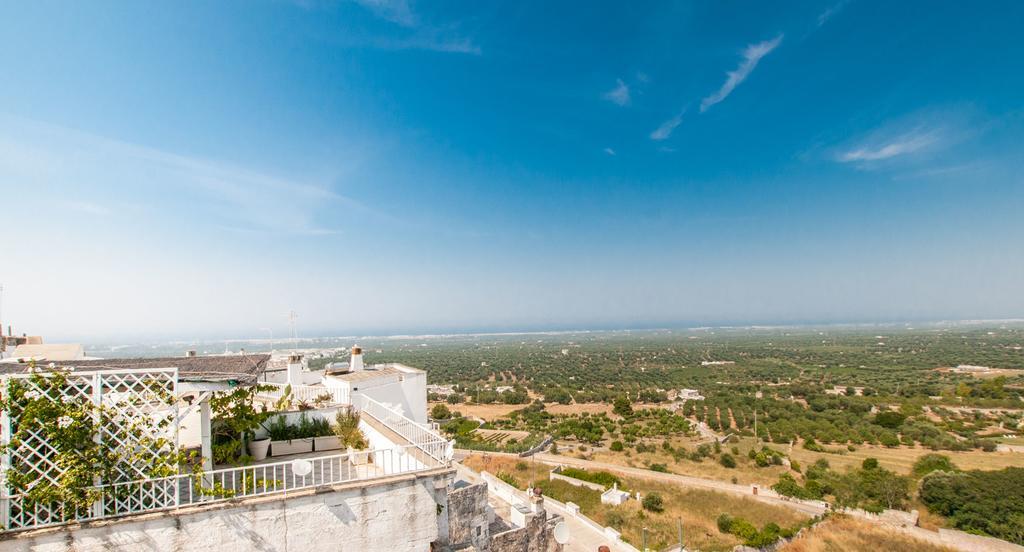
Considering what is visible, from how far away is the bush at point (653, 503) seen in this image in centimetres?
2520

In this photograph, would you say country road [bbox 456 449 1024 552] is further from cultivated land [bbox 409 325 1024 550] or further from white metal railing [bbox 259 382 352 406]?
white metal railing [bbox 259 382 352 406]

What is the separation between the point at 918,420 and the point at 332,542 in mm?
66819

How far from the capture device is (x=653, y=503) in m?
25.4

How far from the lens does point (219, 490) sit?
19.6ft

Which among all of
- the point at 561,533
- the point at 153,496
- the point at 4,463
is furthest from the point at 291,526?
the point at 561,533

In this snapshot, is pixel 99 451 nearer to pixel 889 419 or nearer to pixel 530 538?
pixel 530 538

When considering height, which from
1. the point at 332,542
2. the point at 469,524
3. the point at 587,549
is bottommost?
the point at 587,549

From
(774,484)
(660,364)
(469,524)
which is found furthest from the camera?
(660,364)

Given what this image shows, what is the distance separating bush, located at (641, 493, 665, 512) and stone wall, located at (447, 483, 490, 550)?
60.3ft

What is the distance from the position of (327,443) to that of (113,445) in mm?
4646

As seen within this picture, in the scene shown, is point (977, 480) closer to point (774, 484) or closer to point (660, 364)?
point (774, 484)

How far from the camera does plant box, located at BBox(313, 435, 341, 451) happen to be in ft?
33.1

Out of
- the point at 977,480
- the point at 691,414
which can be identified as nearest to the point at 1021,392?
the point at 691,414

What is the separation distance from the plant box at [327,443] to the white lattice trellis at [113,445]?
12.8ft
